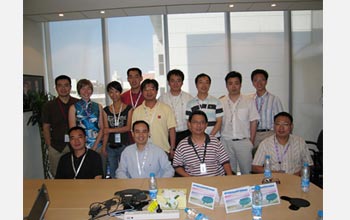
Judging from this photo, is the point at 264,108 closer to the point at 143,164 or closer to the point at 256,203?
the point at 143,164

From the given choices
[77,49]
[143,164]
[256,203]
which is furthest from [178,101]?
[77,49]

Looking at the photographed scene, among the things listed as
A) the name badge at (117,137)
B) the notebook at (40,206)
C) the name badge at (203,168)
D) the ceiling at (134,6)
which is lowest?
the name badge at (203,168)

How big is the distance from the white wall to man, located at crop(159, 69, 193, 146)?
2405 millimetres

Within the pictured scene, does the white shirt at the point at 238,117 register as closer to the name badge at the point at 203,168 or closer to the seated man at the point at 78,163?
the name badge at the point at 203,168

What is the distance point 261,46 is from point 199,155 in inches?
138

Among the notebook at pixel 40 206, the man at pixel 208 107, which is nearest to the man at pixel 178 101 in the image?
the man at pixel 208 107

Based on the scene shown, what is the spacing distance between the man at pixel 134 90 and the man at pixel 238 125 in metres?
1.12

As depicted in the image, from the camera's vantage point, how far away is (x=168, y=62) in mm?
5219

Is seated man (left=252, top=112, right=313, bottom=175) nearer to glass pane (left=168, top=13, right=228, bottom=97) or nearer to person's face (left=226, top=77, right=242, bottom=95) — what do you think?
person's face (left=226, top=77, right=242, bottom=95)

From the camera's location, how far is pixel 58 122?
330 centimetres

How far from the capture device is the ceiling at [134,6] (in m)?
3.94

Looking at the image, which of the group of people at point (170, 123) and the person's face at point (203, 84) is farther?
the person's face at point (203, 84)

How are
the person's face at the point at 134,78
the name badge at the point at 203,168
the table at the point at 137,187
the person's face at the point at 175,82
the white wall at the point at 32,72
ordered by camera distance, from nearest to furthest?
the table at the point at 137,187, the name badge at the point at 203,168, the person's face at the point at 175,82, the person's face at the point at 134,78, the white wall at the point at 32,72
